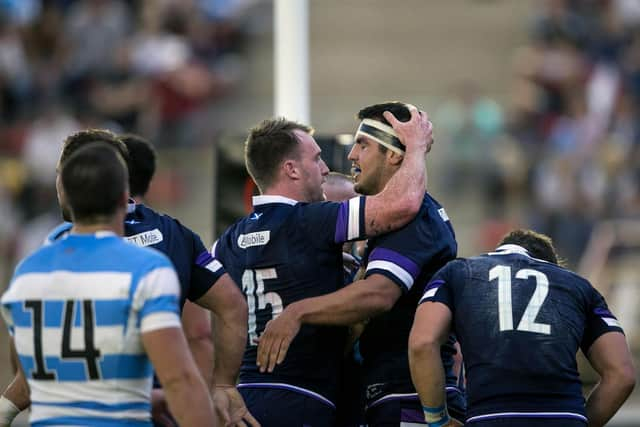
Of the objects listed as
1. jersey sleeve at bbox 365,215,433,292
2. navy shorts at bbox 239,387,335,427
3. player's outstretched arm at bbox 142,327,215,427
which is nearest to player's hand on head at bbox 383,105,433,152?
jersey sleeve at bbox 365,215,433,292

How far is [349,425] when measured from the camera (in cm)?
628

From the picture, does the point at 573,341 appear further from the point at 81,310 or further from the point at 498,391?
the point at 81,310

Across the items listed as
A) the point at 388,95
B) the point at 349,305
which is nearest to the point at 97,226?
the point at 349,305

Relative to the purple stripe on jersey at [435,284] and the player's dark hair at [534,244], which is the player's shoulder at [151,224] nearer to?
the purple stripe on jersey at [435,284]

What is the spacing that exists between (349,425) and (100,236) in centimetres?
208

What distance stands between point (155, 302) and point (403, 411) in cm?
184

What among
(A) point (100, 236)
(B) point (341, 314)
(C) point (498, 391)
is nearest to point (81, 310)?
(A) point (100, 236)

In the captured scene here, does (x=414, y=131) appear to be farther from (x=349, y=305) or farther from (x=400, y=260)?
(x=349, y=305)

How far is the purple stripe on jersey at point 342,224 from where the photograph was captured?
19.3ft

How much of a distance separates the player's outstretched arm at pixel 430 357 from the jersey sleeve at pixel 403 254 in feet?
0.76

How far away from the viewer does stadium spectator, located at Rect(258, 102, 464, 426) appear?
5809 mm

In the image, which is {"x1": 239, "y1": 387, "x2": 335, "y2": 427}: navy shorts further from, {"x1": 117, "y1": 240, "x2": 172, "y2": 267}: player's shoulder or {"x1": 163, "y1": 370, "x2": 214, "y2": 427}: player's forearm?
{"x1": 117, "y1": 240, "x2": 172, "y2": 267}: player's shoulder

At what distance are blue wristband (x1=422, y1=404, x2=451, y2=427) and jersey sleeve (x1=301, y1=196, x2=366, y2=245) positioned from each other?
860 mm

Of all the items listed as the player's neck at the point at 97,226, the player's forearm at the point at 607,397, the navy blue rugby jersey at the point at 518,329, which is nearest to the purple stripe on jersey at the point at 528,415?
the navy blue rugby jersey at the point at 518,329
